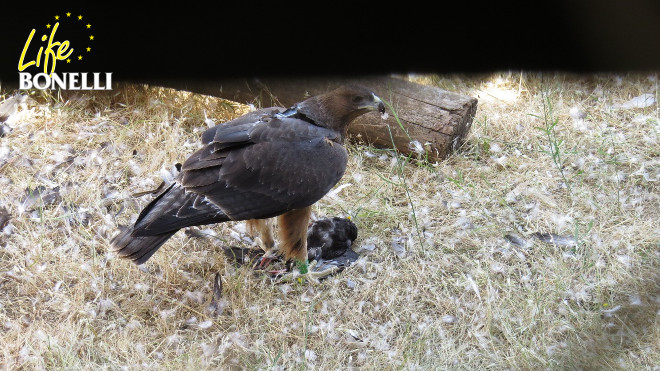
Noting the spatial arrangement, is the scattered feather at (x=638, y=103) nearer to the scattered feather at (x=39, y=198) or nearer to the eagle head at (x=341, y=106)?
the eagle head at (x=341, y=106)

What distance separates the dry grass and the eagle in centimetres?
43

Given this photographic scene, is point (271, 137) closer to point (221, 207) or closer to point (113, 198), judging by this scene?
point (221, 207)

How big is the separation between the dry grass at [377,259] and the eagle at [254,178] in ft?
1.41

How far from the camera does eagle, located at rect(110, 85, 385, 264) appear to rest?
3.24m

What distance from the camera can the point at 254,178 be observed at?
10.9ft

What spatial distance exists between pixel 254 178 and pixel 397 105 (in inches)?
61.7

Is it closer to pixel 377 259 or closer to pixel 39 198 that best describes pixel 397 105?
pixel 377 259

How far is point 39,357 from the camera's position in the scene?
3127 millimetres

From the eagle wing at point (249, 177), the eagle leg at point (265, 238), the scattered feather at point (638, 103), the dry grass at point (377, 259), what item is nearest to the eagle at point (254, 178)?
the eagle wing at point (249, 177)

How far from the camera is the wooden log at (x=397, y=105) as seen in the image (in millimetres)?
4496

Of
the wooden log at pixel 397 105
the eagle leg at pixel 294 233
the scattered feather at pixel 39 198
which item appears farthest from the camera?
the wooden log at pixel 397 105

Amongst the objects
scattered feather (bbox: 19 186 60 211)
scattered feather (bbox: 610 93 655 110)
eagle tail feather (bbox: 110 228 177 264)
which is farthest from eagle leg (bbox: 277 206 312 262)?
scattered feather (bbox: 610 93 655 110)

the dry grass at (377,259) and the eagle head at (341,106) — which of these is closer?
the dry grass at (377,259)

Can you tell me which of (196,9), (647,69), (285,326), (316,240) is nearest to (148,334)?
(285,326)
